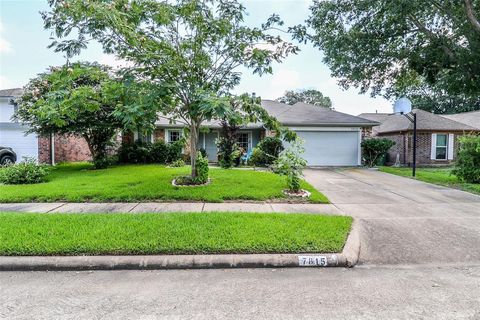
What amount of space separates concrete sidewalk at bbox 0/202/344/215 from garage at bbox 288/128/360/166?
9896 mm

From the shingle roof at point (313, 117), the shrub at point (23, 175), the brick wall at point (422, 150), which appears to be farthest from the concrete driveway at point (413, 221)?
the shrub at point (23, 175)

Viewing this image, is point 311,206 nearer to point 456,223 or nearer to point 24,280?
point 456,223

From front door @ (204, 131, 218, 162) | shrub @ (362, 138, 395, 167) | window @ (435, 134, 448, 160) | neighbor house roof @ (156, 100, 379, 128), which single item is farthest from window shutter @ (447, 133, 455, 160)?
front door @ (204, 131, 218, 162)

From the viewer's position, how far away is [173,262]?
3736 mm

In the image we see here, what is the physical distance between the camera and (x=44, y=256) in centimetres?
380

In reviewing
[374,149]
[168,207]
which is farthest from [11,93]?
[374,149]

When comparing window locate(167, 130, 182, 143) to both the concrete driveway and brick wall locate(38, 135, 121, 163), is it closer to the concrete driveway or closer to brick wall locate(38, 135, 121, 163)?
brick wall locate(38, 135, 121, 163)

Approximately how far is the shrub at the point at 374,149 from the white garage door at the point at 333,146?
1.76 ft

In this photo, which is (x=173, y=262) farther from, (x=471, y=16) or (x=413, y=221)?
(x=471, y=16)

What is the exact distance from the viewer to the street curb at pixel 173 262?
367cm

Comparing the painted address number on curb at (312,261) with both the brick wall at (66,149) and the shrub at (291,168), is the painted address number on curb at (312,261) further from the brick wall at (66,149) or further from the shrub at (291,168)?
the brick wall at (66,149)

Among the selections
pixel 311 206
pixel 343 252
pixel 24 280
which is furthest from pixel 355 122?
pixel 24 280

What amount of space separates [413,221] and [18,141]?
2000 cm

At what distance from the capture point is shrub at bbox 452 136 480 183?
9750 mm
